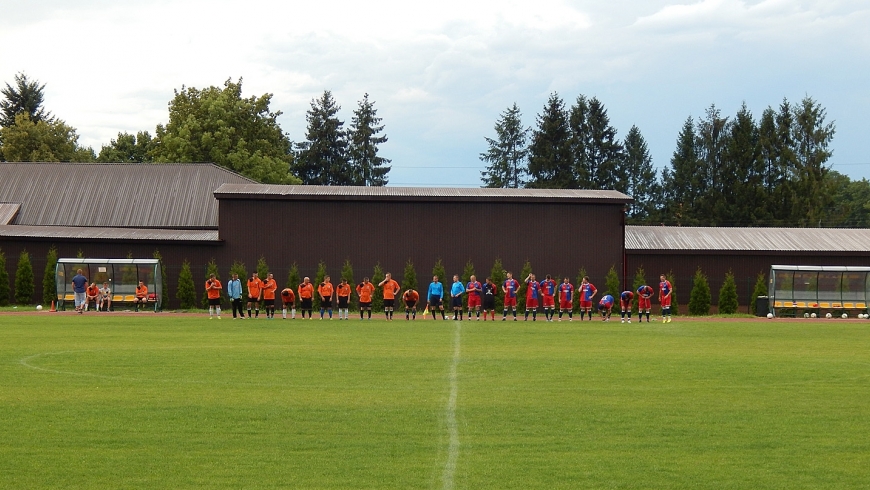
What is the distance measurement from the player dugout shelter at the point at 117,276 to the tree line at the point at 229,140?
30.4 m

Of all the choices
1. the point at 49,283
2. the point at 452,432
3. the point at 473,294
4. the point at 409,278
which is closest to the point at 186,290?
the point at 49,283

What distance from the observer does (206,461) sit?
31.8 feet

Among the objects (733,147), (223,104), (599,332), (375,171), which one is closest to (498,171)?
(375,171)

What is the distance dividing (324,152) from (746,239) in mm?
52227

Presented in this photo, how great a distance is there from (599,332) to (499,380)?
13.7 metres

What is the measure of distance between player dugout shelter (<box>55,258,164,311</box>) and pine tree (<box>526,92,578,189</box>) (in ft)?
159

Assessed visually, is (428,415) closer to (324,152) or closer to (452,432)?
(452,432)

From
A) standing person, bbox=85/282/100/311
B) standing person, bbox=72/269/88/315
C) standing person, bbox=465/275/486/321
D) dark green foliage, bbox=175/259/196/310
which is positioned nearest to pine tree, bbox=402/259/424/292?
standing person, bbox=465/275/486/321

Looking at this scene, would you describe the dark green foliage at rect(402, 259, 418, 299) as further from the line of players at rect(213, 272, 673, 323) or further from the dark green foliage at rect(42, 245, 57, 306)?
the dark green foliage at rect(42, 245, 57, 306)

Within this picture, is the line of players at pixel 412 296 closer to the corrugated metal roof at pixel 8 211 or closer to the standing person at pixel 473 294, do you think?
the standing person at pixel 473 294

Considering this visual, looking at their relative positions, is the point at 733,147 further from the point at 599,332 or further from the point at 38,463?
the point at 38,463

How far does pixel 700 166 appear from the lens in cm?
8569

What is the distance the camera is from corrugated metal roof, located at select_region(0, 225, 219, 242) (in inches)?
1823

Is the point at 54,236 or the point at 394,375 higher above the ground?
the point at 54,236
